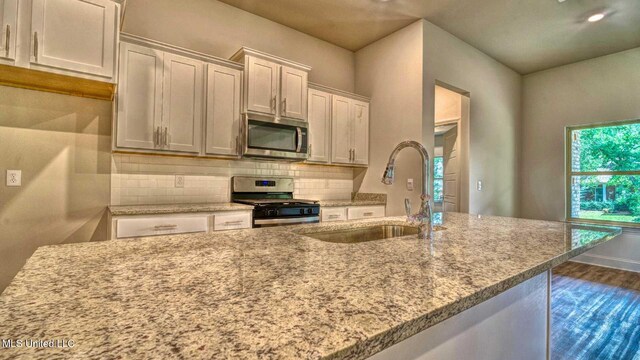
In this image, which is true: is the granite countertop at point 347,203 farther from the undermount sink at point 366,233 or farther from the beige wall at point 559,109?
the beige wall at point 559,109

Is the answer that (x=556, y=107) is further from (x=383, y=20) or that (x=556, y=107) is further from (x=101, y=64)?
(x=101, y=64)

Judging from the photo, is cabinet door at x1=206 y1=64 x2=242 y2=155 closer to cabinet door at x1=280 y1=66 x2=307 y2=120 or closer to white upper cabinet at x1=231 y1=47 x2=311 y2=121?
white upper cabinet at x1=231 y1=47 x2=311 y2=121

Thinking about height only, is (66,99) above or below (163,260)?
above

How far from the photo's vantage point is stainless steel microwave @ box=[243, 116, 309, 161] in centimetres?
289

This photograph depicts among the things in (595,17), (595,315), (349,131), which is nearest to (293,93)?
(349,131)

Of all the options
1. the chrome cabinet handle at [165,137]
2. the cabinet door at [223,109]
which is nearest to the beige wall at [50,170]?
the chrome cabinet handle at [165,137]

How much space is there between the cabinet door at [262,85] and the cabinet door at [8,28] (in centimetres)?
157

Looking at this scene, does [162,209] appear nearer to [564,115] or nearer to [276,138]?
[276,138]

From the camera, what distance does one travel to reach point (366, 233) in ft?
5.17

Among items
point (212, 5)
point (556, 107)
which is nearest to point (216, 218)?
point (212, 5)

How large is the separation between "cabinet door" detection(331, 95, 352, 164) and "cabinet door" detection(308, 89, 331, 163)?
0.23 feet

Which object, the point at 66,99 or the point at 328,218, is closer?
the point at 66,99

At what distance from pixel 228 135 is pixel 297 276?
93.6 inches

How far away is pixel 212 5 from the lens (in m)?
3.06
